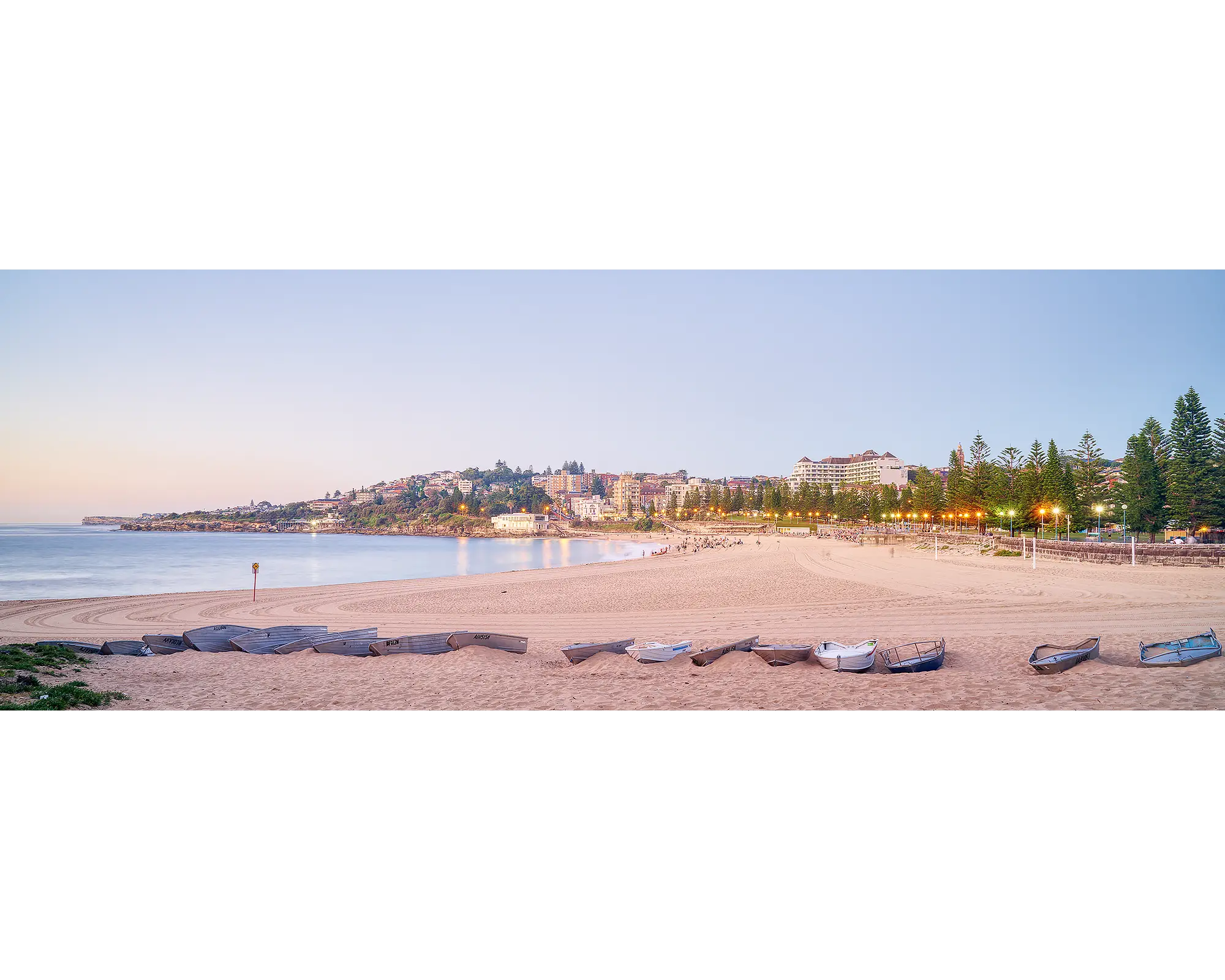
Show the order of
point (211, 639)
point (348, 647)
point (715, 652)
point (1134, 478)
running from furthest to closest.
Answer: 1. point (1134, 478)
2. point (211, 639)
3. point (348, 647)
4. point (715, 652)

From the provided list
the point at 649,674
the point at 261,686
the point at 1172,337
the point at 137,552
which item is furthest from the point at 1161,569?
Result: the point at 137,552

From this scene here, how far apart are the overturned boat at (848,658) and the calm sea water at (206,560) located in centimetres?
1130

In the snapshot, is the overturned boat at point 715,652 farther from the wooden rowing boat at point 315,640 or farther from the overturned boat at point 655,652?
the wooden rowing boat at point 315,640

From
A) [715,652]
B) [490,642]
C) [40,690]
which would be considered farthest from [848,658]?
[40,690]

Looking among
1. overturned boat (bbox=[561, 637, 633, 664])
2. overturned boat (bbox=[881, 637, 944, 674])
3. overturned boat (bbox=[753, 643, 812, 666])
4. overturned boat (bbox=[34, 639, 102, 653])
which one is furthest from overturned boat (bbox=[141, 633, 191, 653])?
overturned boat (bbox=[881, 637, 944, 674])

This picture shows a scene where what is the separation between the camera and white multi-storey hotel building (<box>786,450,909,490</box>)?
14.6 m

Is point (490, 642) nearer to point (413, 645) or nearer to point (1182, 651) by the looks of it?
point (413, 645)

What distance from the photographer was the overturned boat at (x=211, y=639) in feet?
21.0

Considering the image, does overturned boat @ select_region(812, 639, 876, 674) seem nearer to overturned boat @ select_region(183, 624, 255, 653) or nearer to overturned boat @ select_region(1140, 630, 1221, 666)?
overturned boat @ select_region(1140, 630, 1221, 666)

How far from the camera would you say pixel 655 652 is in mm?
6027

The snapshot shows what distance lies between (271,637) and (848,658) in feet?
20.3

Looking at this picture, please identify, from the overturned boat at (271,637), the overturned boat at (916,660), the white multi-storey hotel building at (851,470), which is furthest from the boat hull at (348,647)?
the white multi-storey hotel building at (851,470)
